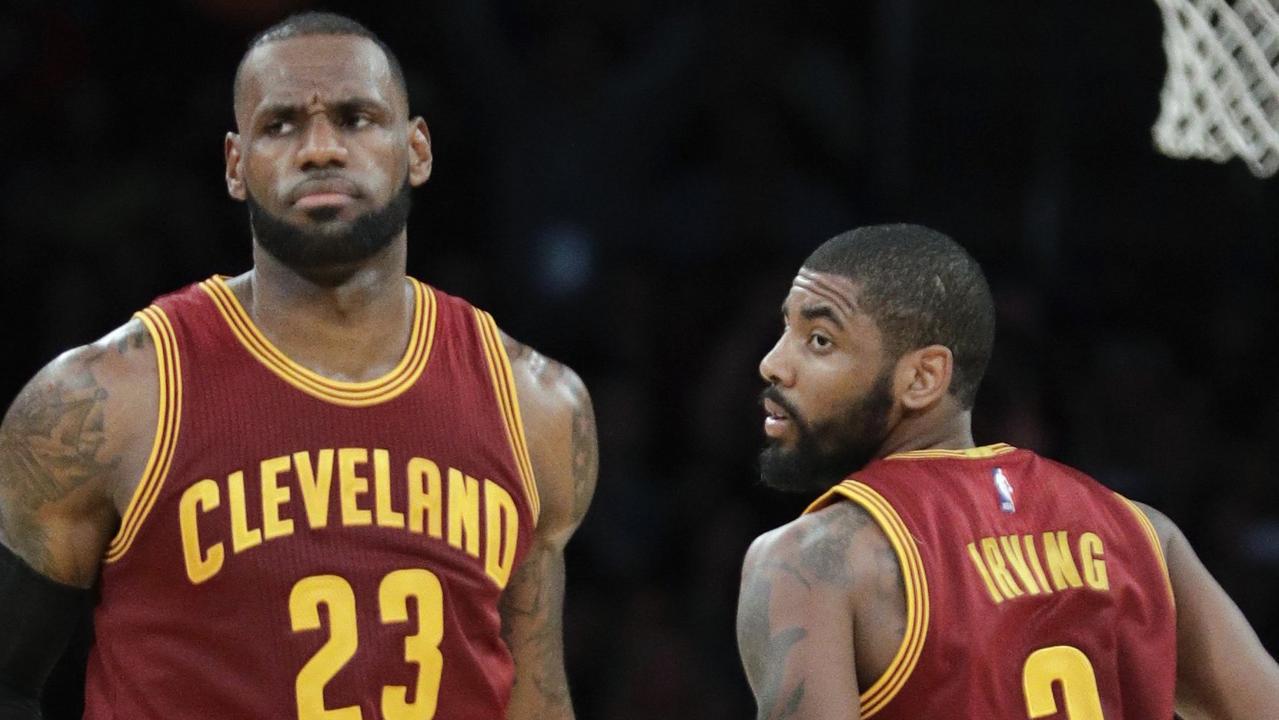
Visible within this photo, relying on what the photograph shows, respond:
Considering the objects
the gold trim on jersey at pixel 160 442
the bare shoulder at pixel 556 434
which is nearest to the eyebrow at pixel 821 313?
the bare shoulder at pixel 556 434

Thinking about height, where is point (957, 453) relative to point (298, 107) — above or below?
below

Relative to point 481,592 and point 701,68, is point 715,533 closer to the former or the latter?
point 701,68

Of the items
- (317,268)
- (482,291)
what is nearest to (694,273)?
(482,291)

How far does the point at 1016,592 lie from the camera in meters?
2.74

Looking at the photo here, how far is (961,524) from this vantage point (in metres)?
2.78

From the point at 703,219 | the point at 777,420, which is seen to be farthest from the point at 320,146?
the point at 703,219

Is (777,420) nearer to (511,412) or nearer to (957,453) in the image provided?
(957,453)

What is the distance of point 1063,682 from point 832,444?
51 centimetres

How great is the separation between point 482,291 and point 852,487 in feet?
11.1

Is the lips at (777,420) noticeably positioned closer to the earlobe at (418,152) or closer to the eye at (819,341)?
the eye at (819,341)

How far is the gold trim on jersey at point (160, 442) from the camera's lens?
2.83 metres

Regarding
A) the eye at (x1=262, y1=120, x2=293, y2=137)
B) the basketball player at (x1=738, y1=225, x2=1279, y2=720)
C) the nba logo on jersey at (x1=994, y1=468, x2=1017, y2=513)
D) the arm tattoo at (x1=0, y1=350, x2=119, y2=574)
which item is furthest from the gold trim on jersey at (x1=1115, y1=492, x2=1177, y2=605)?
the arm tattoo at (x1=0, y1=350, x2=119, y2=574)

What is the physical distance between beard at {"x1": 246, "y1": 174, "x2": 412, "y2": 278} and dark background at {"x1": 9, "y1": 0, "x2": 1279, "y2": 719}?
2.68m

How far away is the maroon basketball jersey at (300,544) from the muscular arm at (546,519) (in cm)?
10
